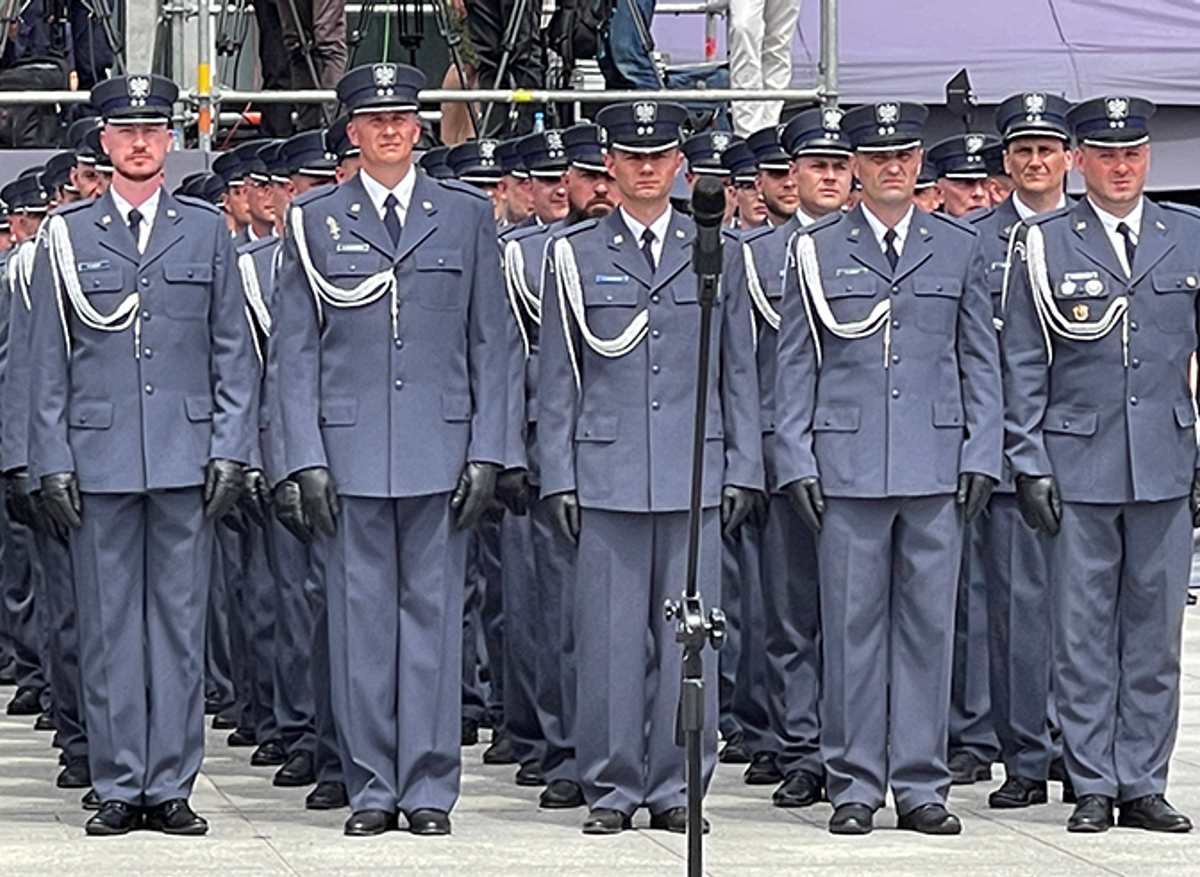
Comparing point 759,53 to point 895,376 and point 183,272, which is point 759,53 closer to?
point 895,376

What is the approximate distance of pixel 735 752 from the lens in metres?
11.0

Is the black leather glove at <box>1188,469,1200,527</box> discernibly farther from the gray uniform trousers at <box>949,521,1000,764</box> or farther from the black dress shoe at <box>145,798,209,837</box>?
the black dress shoe at <box>145,798,209,837</box>

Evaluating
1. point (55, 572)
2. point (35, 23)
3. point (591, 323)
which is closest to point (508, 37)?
point (35, 23)

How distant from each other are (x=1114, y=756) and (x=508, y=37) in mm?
5552

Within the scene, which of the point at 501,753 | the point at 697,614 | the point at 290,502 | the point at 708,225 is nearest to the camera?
the point at 708,225

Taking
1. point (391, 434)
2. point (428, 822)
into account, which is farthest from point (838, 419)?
point (428, 822)

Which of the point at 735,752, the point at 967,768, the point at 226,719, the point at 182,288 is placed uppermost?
the point at 182,288

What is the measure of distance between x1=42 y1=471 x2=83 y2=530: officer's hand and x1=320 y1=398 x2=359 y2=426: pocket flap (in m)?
0.72

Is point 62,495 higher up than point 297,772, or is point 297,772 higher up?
point 62,495

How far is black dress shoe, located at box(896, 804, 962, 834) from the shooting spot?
9320mm

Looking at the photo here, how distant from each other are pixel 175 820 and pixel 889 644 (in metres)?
2.10

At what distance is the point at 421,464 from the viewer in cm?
934

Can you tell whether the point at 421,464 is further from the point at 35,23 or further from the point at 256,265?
the point at 35,23

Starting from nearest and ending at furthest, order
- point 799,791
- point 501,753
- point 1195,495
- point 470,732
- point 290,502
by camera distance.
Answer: point 290,502, point 1195,495, point 799,791, point 501,753, point 470,732
